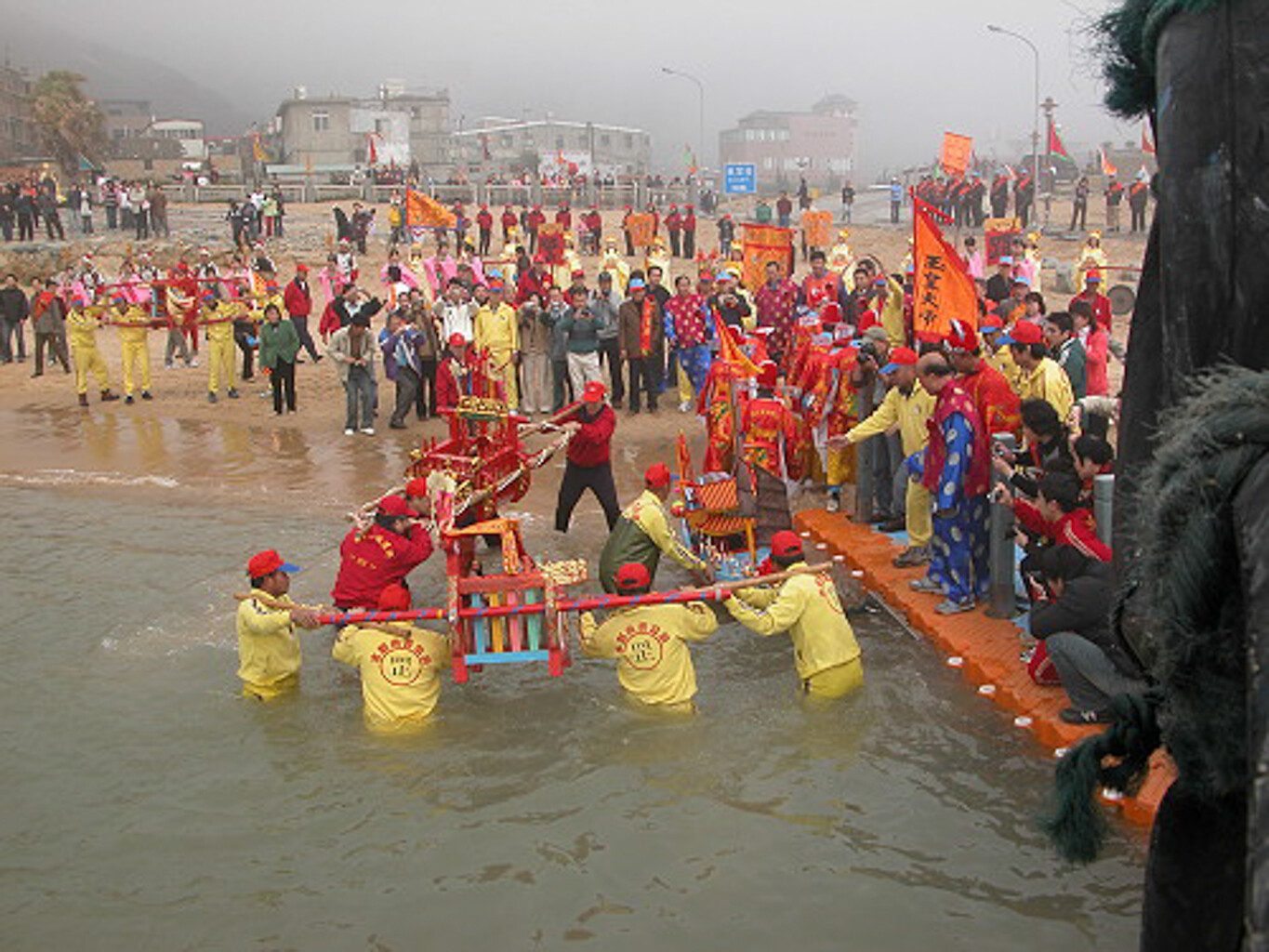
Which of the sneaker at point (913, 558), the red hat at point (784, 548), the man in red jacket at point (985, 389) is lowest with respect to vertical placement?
the sneaker at point (913, 558)

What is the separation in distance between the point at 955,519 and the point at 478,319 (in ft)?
32.4

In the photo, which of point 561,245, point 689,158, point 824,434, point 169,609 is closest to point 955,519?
point 824,434

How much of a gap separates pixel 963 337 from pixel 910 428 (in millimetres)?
1004

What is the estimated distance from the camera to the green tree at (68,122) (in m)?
66.2

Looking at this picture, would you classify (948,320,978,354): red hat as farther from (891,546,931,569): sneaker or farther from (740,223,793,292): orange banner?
(740,223,793,292): orange banner

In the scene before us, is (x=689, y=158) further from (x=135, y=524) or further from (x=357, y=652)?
(x=357, y=652)

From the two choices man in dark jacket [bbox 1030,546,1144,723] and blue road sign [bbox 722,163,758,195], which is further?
blue road sign [bbox 722,163,758,195]

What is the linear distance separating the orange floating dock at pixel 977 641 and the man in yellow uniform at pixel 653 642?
1980mm

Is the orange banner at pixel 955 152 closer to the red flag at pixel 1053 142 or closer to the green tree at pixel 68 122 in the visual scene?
the red flag at pixel 1053 142

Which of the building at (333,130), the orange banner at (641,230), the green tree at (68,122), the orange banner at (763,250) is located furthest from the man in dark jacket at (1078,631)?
the building at (333,130)

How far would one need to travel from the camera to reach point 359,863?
672 cm

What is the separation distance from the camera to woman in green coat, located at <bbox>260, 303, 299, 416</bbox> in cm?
1825

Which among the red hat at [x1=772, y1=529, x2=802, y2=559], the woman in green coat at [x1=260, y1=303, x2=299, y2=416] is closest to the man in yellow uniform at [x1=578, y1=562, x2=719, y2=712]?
the red hat at [x1=772, y1=529, x2=802, y2=559]

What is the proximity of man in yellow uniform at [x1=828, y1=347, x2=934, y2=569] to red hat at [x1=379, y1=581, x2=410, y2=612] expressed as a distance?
4229mm
